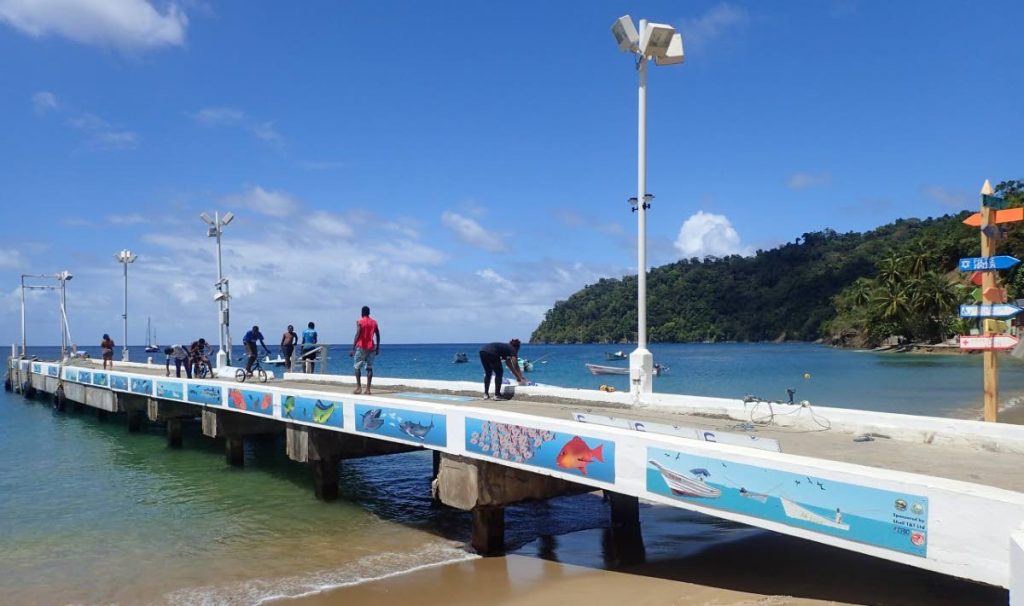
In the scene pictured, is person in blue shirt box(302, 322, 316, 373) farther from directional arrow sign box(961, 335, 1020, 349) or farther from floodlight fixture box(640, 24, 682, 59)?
directional arrow sign box(961, 335, 1020, 349)

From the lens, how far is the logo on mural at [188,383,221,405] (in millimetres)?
17297

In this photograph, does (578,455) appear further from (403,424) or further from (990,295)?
(990,295)

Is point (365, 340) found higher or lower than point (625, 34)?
lower

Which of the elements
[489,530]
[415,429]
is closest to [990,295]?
[489,530]

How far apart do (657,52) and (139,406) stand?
23.3m

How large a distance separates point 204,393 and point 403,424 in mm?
9680

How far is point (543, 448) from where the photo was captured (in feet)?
27.5

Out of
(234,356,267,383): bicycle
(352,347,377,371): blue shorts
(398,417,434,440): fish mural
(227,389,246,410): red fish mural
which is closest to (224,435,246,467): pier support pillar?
(227,389,246,410): red fish mural

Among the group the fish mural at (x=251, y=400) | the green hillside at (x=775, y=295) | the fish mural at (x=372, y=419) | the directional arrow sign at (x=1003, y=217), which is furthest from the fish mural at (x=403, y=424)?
the green hillside at (x=775, y=295)

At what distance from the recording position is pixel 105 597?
8945mm

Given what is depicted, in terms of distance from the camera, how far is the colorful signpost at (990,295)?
27.4 feet

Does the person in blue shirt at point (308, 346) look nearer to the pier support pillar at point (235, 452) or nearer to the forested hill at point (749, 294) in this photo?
the pier support pillar at point (235, 452)

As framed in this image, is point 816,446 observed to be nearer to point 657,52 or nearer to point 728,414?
point 728,414

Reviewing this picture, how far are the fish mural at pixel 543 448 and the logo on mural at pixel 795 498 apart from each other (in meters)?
0.69
